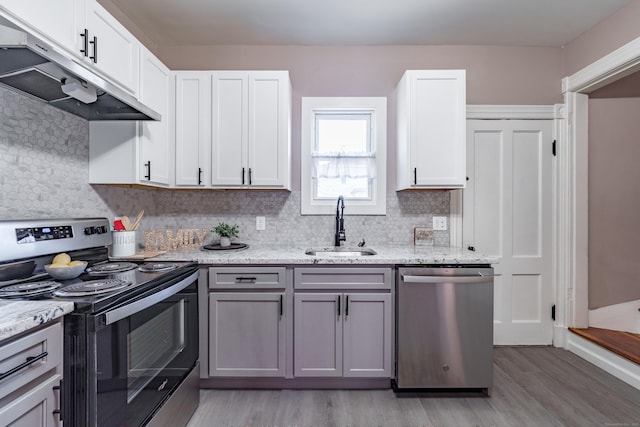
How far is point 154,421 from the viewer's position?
1.41 meters

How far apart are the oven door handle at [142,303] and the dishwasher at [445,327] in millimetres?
1338

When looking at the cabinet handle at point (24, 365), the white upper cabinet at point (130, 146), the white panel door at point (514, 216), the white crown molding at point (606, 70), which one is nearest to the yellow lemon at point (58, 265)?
the cabinet handle at point (24, 365)

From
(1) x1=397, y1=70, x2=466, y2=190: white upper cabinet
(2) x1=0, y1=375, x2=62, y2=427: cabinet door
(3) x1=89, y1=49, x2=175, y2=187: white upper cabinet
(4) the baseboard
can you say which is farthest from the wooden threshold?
(3) x1=89, y1=49, x2=175, y2=187: white upper cabinet

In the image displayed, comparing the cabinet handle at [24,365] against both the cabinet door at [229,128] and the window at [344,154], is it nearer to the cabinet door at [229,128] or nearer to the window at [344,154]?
the cabinet door at [229,128]

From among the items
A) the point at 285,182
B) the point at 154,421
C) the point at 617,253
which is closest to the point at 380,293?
the point at 285,182

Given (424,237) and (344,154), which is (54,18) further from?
(424,237)

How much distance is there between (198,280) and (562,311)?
306 centimetres

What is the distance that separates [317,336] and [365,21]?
2.37 m

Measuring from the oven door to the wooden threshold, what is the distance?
2.99 m

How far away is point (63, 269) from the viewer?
4.50 ft

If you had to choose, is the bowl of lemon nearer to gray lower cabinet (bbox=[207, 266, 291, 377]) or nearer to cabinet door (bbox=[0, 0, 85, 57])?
gray lower cabinet (bbox=[207, 266, 291, 377])

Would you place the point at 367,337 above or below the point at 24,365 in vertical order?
below

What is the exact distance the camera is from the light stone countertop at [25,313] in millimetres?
836

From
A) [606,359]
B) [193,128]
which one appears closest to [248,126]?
[193,128]
